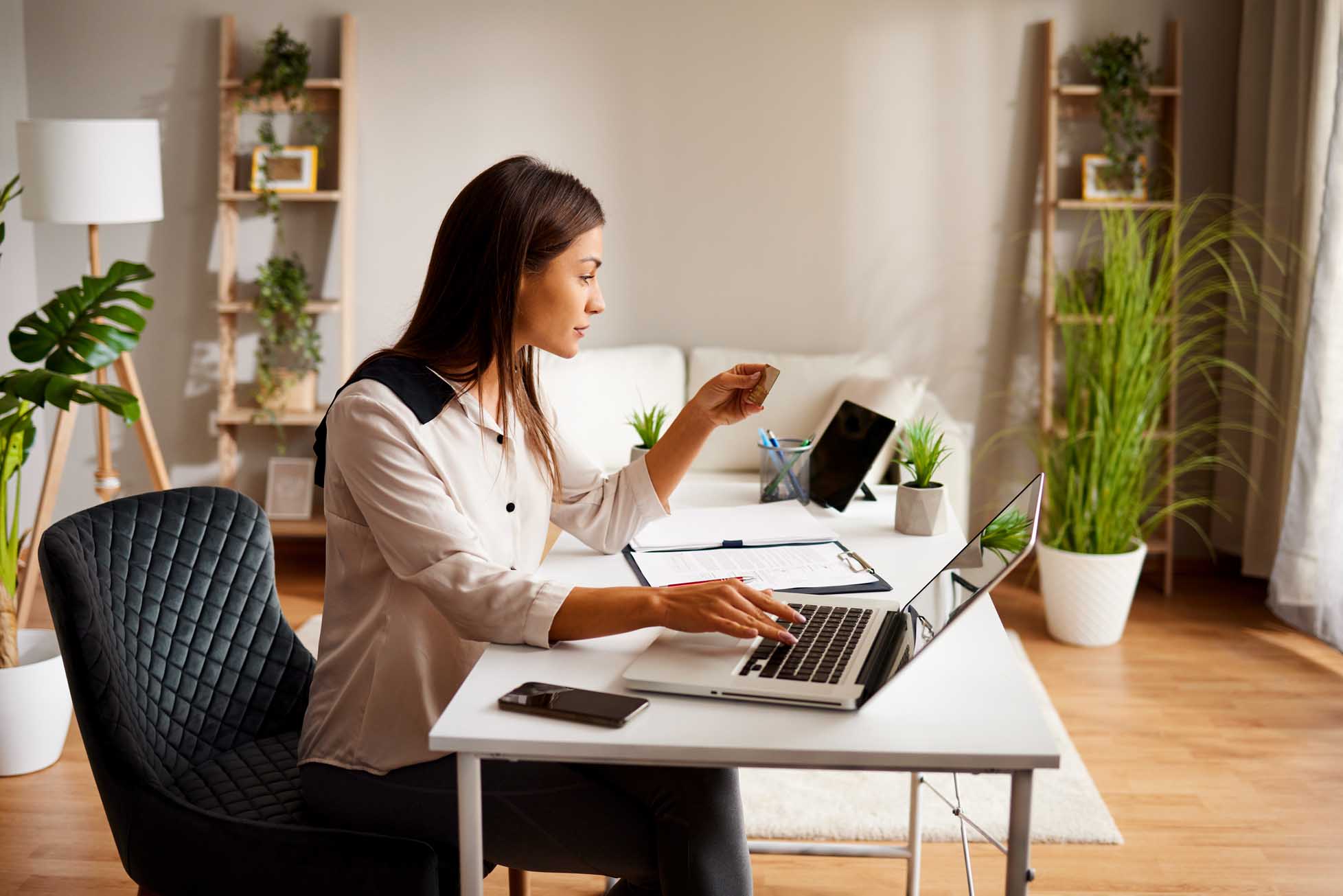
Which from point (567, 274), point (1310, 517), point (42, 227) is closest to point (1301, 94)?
point (1310, 517)

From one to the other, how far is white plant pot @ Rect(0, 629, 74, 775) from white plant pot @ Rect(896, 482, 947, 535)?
6.29 feet

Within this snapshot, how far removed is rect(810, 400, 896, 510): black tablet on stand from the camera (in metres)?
2.16

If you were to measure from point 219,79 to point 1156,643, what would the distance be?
3584 mm

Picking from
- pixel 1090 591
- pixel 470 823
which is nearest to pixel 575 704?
pixel 470 823

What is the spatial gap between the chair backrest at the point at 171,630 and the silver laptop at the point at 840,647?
2.23ft

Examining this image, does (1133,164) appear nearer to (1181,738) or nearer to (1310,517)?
(1310,517)

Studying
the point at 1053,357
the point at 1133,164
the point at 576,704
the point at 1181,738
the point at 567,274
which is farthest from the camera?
the point at 1053,357

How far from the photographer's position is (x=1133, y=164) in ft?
13.3

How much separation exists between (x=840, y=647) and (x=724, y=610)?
142 millimetres

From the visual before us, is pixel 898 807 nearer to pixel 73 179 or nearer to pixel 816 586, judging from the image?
pixel 816 586

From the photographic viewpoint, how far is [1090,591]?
3.64 metres

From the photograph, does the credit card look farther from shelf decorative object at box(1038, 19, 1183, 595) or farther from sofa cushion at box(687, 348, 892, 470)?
shelf decorative object at box(1038, 19, 1183, 595)

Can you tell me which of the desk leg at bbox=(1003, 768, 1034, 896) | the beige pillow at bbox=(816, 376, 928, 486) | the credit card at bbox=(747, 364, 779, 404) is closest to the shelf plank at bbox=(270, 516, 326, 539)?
the beige pillow at bbox=(816, 376, 928, 486)

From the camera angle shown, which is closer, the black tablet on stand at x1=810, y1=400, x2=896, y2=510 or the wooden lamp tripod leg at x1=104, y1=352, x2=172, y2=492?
the black tablet on stand at x1=810, y1=400, x2=896, y2=510
